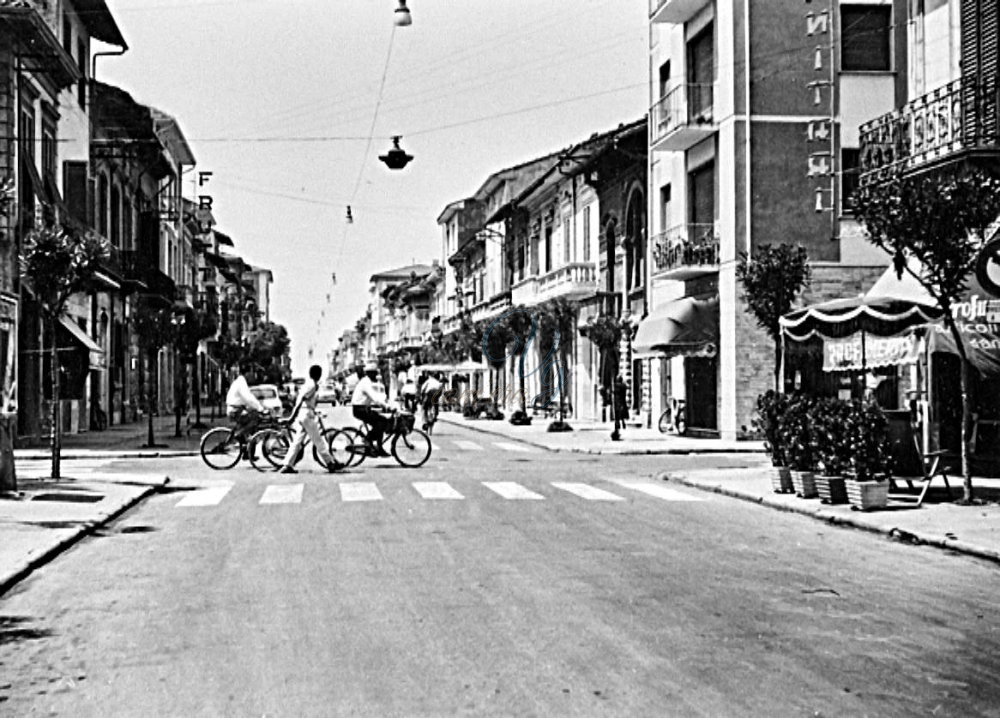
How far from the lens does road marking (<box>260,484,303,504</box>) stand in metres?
15.2

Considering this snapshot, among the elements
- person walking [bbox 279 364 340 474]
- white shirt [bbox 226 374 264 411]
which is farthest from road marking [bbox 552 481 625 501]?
white shirt [bbox 226 374 264 411]

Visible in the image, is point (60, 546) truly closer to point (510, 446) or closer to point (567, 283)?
point (510, 446)

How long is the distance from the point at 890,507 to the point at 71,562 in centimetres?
849

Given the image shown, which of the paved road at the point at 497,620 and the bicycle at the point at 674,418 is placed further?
the bicycle at the point at 674,418

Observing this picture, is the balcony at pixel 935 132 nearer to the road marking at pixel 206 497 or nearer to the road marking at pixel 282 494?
the road marking at pixel 282 494

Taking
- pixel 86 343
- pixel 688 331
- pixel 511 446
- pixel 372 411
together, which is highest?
pixel 688 331

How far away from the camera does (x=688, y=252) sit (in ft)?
97.0

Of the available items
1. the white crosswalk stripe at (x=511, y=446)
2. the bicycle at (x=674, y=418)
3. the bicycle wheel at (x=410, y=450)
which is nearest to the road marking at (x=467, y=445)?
the white crosswalk stripe at (x=511, y=446)

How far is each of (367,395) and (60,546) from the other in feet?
32.5

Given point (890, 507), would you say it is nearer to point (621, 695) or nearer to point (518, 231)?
point (621, 695)

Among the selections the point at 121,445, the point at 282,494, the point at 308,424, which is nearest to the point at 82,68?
the point at 121,445

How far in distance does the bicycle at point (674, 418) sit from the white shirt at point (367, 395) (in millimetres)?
12468

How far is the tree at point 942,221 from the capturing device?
44.7 ft

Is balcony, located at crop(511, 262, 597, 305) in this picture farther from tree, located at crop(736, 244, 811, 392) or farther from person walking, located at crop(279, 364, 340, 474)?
person walking, located at crop(279, 364, 340, 474)
